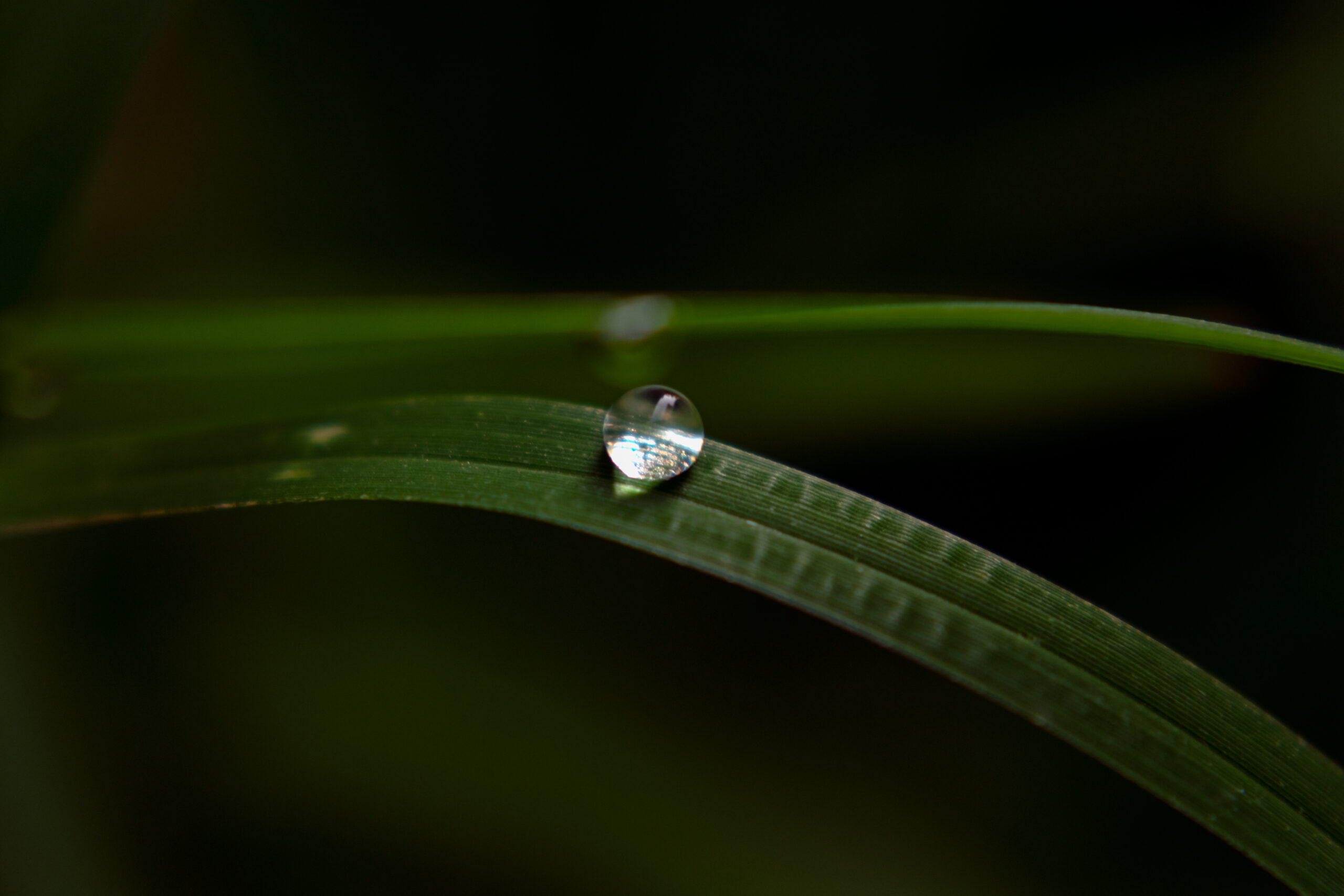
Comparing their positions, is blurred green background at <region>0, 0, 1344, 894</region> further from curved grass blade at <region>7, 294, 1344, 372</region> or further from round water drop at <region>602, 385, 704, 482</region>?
round water drop at <region>602, 385, 704, 482</region>

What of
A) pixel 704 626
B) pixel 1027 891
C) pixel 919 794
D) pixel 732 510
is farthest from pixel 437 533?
pixel 1027 891

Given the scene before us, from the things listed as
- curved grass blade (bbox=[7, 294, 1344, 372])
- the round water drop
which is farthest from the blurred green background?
the round water drop

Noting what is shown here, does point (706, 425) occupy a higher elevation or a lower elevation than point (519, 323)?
higher

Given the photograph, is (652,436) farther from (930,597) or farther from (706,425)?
(706,425)

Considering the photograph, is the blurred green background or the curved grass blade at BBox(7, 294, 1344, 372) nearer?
the curved grass blade at BBox(7, 294, 1344, 372)

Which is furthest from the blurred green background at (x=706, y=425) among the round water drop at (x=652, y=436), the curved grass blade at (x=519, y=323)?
the round water drop at (x=652, y=436)

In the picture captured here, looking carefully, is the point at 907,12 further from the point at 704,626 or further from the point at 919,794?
the point at 919,794

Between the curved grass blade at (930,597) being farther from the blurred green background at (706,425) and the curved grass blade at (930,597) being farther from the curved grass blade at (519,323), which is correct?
the blurred green background at (706,425)

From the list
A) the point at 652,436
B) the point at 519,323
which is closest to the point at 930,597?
the point at 652,436
